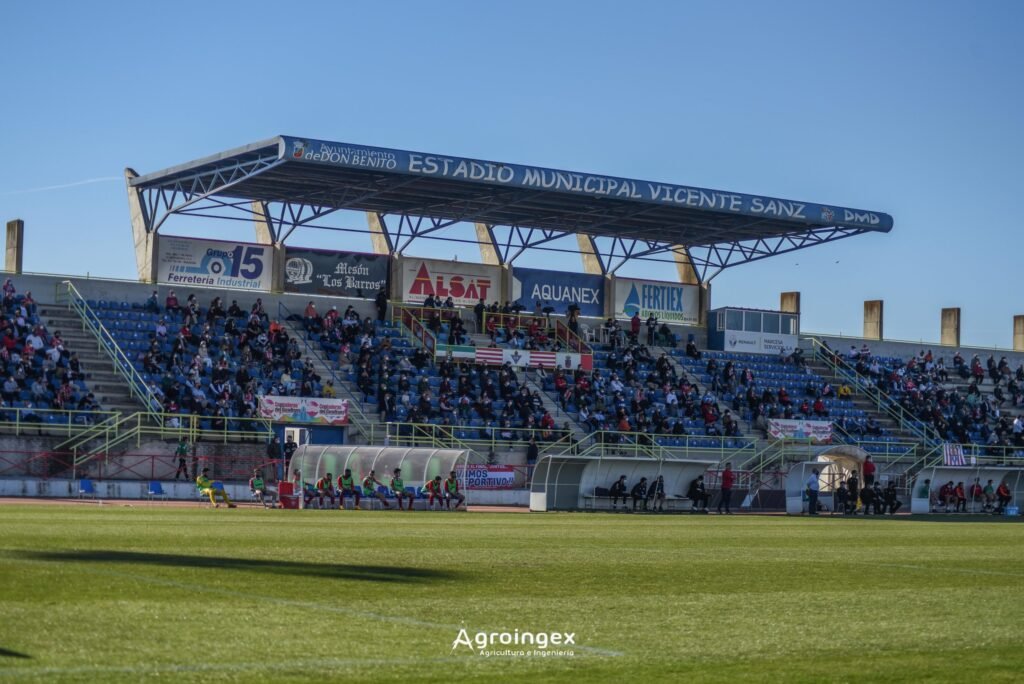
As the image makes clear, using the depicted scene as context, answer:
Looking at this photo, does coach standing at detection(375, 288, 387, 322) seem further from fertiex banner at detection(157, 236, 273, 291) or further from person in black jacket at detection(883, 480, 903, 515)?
person in black jacket at detection(883, 480, 903, 515)

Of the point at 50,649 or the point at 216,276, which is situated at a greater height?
the point at 216,276

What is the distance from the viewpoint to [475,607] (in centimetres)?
1166

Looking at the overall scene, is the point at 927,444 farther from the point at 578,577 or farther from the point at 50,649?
the point at 50,649

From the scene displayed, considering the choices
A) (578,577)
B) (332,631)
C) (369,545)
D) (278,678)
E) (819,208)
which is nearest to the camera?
(278,678)

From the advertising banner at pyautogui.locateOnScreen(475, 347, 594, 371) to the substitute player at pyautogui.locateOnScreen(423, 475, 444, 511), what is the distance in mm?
15342

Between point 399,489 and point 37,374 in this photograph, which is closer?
point 399,489

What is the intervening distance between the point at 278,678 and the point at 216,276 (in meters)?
47.2

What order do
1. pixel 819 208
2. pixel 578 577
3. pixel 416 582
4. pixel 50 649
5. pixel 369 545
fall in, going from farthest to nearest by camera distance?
pixel 819 208, pixel 369 545, pixel 578 577, pixel 416 582, pixel 50 649

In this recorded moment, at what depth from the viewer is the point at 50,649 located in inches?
334

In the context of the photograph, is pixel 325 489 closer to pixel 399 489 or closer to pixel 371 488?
pixel 371 488

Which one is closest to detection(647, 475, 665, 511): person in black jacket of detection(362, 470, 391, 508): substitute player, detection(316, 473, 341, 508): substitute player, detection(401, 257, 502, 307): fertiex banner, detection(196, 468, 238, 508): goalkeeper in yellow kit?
detection(362, 470, 391, 508): substitute player

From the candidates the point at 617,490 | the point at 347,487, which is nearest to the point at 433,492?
the point at 347,487

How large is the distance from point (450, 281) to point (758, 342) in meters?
15.5

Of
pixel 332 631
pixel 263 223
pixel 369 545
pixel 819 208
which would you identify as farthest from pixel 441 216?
pixel 332 631
